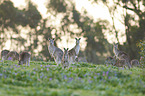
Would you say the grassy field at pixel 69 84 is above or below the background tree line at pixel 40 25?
below

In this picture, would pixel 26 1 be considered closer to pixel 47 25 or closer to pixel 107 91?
pixel 47 25

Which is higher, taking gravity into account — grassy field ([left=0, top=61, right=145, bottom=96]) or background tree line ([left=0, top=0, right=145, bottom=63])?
background tree line ([left=0, top=0, right=145, bottom=63])

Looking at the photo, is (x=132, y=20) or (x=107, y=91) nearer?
(x=107, y=91)

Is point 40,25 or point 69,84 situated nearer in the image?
point 69,84

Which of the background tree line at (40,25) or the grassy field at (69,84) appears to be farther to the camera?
the background tree line at (40,25)

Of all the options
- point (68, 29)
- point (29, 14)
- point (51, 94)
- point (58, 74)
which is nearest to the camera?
point (51, 94)

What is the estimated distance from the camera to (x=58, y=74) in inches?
565

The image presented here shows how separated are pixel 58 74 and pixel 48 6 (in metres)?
36.5

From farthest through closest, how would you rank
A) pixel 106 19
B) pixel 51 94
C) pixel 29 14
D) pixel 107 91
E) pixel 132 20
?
1. pixel 29 14
2. pixel 106 19
3. pixel 132 20
4. pixel 107 91
5. pixel 51 94

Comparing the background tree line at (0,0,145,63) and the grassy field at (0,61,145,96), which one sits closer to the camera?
the grassy field at (0,61,145,96)

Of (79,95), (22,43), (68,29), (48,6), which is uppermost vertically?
(48,6)

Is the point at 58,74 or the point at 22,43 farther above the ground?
the point at 22,43

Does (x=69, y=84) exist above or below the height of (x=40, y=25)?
below

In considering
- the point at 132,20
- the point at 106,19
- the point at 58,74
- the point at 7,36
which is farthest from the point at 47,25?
the point at 58,74
